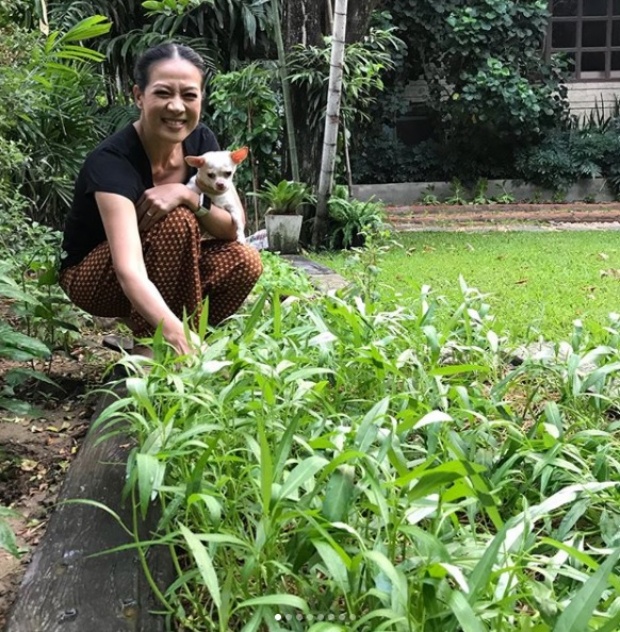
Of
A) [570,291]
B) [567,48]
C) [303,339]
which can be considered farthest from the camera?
[567,48]

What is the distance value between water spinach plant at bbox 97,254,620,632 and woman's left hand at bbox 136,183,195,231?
21.7 inches

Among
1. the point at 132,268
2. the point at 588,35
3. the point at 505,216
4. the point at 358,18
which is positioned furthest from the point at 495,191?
the point at 132,268

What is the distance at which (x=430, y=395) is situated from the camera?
181 centimetres

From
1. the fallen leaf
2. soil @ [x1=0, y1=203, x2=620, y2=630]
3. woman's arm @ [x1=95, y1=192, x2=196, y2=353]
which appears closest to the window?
the fallen leaf

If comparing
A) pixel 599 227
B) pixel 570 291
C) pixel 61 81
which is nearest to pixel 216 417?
pixel 570 291

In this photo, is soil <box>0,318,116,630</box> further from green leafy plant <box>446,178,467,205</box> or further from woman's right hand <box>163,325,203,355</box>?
green leafy plant <box>446,178,467,205</box>

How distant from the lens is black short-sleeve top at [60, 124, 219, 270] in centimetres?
226

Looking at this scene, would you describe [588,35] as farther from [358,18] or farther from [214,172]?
[214,172]

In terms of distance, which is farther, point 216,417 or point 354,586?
point 216,417

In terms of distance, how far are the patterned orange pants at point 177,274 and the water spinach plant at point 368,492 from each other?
511 millimetres

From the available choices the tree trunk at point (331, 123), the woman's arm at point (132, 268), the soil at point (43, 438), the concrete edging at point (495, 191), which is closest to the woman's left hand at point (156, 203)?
the woman's arm at point (132, 268)

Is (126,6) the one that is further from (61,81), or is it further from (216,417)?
(216,417)

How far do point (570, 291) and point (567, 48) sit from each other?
9042 mm

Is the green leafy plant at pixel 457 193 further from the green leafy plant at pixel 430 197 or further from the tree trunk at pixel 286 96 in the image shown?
the tree trunk at pixel 286 96
